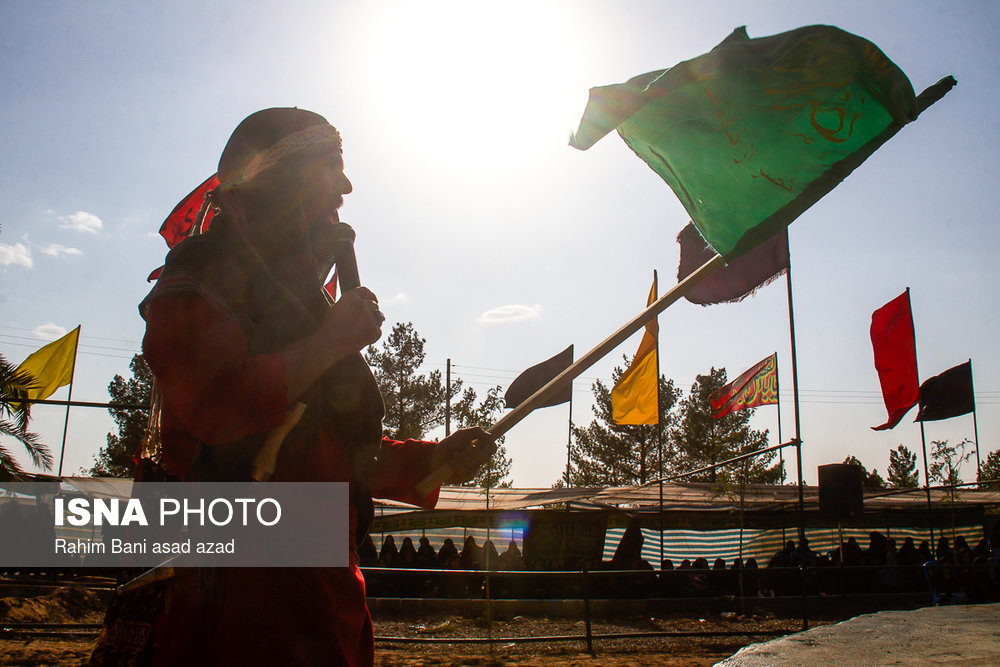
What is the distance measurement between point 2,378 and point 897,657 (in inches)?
511

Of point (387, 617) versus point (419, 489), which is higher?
point (419, 489)

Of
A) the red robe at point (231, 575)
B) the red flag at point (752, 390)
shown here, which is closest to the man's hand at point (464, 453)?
the red robe at point (231, 575)

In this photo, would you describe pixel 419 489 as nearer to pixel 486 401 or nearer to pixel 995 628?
pixel 995 628

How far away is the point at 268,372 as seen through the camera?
4.13 feet

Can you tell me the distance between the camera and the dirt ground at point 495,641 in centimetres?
758

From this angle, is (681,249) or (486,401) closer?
(681,249)

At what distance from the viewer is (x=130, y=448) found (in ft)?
120

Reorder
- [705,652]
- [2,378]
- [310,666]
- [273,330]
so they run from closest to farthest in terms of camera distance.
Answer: [310,666] → [273,330] → [705,652] → [2,378]

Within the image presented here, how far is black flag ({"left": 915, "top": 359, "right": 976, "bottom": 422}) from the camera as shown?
48.3 ft

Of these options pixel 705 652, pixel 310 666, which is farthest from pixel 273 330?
pixel 705 652

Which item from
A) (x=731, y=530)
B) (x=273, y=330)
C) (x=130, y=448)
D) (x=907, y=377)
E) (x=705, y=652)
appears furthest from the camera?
(x=130, y=448)

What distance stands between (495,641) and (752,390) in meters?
9.32

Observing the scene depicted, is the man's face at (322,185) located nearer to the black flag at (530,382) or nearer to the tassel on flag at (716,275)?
the tassel on flag at (716,275)

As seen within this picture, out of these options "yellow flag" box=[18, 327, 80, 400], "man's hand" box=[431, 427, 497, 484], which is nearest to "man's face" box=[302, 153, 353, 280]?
"man's hand" box=[431, 427, 497, 484]
